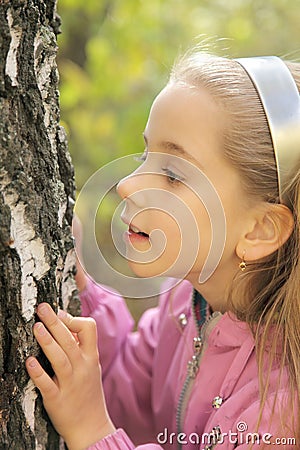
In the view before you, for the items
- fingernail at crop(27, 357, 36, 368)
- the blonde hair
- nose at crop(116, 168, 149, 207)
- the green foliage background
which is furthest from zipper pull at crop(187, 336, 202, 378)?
the green foliage background

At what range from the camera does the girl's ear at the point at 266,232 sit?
1312 mm

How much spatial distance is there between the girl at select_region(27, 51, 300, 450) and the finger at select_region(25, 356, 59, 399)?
31 millimetres

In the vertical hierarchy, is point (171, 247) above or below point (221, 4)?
below

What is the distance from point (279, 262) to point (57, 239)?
17.9 inches

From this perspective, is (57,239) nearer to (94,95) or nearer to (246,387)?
(246,387)

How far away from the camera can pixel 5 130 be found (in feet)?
3.12

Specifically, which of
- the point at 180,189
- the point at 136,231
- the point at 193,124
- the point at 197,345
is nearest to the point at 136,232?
the point at 136,231

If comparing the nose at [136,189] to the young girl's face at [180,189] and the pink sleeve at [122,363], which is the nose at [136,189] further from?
the pink sleeve at [122,363]

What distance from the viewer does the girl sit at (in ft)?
4.02

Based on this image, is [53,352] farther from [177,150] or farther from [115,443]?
[177,150]

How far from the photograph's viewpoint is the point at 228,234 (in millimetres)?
1326

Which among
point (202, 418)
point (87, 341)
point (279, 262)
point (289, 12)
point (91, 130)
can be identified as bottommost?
Result: point (202, 418)

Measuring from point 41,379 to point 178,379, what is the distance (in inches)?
20.2

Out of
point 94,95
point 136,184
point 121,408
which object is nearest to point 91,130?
point 94,95
